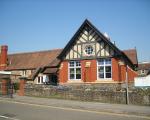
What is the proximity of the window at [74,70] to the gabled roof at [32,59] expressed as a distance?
1037cm

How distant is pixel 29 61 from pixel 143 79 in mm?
26823

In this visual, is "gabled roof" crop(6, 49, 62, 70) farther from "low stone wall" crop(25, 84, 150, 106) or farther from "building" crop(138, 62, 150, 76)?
"building" crop(138, 62, 150, 76)

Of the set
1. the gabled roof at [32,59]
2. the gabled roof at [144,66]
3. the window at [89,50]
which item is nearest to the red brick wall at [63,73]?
the window at [89,50]

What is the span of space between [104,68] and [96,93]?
7481 mm

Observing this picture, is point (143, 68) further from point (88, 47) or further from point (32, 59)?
point (88, 47)

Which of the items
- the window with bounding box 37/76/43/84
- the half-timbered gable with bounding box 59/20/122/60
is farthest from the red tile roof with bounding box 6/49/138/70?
the half-timbered gable with bounding box 59/20/122/60

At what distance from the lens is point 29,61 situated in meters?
45.4

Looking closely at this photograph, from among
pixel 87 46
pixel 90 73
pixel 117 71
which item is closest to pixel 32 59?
pixel 87 46

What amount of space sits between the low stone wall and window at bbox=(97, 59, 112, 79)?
134 centimetres

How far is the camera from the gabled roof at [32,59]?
42.4 metres

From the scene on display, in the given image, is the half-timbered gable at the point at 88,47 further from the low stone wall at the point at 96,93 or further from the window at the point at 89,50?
the low stone wall at the point at 96,93

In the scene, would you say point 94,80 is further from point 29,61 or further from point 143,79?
point 29,61

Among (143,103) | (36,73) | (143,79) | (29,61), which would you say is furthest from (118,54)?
(29,61)

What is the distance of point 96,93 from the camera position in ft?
71.3
